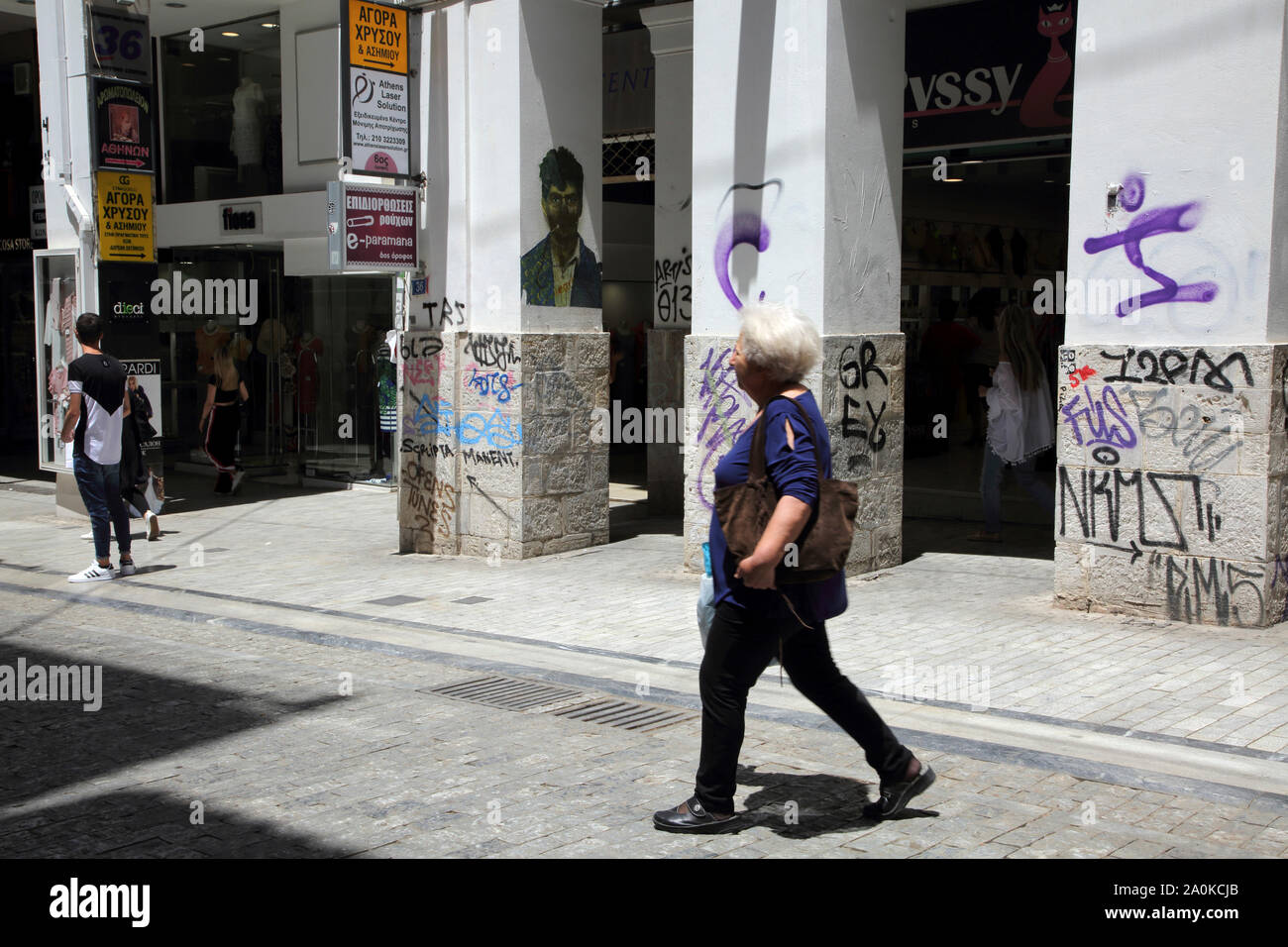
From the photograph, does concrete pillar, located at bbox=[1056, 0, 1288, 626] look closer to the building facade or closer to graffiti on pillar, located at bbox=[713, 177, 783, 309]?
the building facade

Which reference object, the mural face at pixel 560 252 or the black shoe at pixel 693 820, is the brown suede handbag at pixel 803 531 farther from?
the mural face at pixel 560 252

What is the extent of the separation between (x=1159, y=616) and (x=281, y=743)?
5133 mm

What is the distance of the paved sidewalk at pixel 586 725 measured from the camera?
4.69 metres

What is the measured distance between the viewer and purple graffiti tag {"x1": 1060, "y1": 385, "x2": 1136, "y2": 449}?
7.82 metres

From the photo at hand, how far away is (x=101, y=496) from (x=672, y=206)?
5717 millimetres

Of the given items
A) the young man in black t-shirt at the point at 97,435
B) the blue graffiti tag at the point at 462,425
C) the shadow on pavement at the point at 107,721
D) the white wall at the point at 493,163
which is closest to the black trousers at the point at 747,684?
A: the shadow on pavement at the point at 107,721

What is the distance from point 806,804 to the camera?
16.3ft

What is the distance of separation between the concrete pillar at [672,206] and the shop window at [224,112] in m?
5.70

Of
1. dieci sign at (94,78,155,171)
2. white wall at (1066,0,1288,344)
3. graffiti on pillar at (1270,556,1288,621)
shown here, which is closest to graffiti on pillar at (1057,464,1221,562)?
graffiti on pillar at (1270,556,1288,621)

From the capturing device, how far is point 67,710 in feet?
20.9

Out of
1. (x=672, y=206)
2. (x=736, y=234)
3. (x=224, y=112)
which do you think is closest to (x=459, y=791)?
(x=736, y=234)

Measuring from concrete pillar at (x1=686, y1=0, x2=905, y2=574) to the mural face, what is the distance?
160 cm

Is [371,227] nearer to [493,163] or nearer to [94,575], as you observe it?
[493,163]
